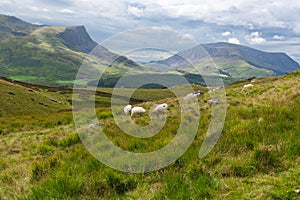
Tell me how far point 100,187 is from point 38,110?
86.7m

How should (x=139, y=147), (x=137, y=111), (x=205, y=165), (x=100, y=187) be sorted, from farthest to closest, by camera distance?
(x=137, y=111), (x=139, y=147), (x=205, y=165), (x=100, y=187)

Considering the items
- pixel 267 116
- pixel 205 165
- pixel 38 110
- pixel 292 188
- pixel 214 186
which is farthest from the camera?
pixel 38 110

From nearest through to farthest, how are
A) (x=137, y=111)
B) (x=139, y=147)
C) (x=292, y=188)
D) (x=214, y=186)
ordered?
(x=292, y=188) < (x=214, y=186) < (x=139, y=147) < (x=137, y=111)

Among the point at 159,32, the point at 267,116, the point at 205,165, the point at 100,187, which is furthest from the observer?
the point at 159,32

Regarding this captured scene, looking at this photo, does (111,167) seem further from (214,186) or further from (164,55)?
(164,55)

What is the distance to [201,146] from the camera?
6.60 meters

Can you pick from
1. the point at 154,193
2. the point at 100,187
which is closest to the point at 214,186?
the point at 154,193

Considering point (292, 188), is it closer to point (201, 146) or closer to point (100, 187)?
point (201, 146)

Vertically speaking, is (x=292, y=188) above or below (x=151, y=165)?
above

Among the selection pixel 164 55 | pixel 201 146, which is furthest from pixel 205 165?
pixel 164 55

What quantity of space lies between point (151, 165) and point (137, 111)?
10.1 m

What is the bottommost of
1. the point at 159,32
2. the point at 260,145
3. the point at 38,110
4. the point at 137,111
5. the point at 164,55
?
the point at 38,110

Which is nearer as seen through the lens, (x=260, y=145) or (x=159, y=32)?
(x=260, y=145)

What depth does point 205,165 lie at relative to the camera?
561 cm
